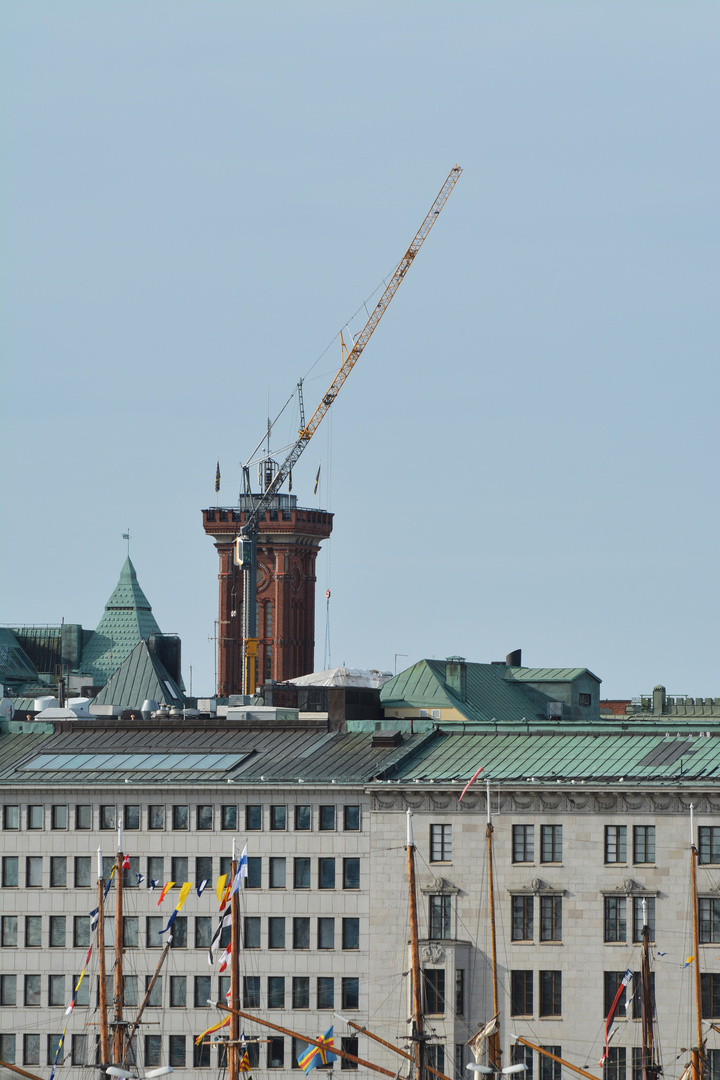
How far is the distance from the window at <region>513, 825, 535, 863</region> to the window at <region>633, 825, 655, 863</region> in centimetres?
520

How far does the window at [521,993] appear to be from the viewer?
12975 cm

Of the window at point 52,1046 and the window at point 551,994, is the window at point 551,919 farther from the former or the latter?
the window at point 52,1046

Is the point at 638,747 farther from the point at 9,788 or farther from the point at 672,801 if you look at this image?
the point at 9,788

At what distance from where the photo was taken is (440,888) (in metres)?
132

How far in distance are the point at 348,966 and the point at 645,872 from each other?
1594 cm

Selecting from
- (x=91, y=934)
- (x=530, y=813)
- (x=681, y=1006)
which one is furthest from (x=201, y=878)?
(x=681, y=1006)

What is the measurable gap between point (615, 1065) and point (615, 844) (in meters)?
10.6

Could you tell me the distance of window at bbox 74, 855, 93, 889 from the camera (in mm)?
138250

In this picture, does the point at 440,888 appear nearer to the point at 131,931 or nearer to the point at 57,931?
the point at 131,931

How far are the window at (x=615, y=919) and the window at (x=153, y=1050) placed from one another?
23.7 meters

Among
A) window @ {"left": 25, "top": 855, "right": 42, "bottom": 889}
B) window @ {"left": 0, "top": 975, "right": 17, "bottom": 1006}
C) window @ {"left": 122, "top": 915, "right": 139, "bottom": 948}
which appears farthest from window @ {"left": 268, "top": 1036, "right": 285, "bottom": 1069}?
window @ {"left": 25, "top": 855, "right": 42, "bottom": 889}

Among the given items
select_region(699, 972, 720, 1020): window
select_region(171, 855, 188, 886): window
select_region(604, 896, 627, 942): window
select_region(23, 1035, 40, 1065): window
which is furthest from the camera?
select_region(171, 855, 188, 886): window

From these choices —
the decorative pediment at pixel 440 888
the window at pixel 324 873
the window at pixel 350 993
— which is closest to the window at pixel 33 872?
the window at pixel 324 873

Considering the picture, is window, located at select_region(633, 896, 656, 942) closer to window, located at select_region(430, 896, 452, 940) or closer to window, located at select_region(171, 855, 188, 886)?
window, located at select_region(430, 896, 452, 940)
